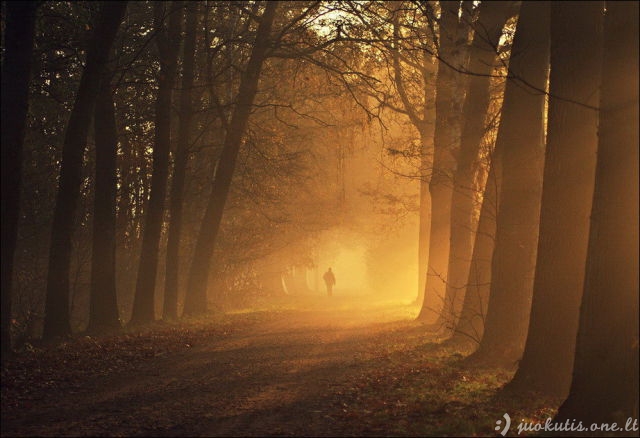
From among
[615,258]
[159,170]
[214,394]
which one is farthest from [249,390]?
A: [159,170]

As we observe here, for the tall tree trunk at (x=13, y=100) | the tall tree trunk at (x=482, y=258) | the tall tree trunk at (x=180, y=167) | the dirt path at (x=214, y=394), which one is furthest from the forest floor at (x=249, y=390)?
the tall tree trunk at (x=180, y=167)

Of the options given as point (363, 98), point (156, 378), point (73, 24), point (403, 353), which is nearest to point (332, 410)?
point (156, 378)

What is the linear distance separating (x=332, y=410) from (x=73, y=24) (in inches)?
396

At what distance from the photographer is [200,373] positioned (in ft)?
37.1

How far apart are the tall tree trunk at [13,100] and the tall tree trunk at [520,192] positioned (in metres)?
7.87

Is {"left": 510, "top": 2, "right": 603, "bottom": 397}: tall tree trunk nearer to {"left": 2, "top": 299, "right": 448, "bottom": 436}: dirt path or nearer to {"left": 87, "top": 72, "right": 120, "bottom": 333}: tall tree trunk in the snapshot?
{"left": 2, "top": 299, "right": 448, "bottom": 436}: dirt path

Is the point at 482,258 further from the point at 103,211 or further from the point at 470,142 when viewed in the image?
the point at 103,211

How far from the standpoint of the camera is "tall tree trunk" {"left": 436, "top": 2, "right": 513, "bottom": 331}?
1549 centimetres

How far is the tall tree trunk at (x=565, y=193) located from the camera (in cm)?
891

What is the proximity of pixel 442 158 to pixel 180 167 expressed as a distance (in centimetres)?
832

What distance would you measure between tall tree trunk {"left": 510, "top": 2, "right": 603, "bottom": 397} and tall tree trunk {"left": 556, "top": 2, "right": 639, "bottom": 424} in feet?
5.70

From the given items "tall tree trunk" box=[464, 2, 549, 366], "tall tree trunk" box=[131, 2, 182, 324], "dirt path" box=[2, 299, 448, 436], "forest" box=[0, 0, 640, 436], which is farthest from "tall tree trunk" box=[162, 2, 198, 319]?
"tall tree trunk" box=[464, 2, 549, 366]

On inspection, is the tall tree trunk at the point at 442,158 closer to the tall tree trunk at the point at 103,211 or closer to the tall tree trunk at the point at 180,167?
the tall tree trunk at the point at 180,167

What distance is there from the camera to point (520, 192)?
11672 millimetres
